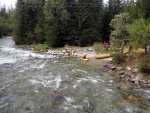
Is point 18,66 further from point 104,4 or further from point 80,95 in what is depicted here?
point 104,4

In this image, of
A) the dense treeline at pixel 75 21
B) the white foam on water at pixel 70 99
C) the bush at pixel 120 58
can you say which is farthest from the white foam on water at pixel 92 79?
the dense treeline at pixel 75 21

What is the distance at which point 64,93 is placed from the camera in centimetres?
1069

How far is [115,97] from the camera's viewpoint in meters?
10.3

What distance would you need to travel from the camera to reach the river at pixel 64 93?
8.88 m

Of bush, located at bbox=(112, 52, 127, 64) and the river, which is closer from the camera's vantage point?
the river

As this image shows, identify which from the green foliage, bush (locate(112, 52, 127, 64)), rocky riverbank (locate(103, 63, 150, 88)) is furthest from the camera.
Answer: bush (locate(112, 52, 127, 64))

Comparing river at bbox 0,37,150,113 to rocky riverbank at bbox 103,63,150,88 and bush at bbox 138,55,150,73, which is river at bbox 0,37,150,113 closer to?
rocky riverbank at bbox 103,63,150,88

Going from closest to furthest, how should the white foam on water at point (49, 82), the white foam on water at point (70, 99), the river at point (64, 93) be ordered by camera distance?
the river at point (64, 93), the white foam on water at point (70, 99), the white foam on water at point (49, 82)

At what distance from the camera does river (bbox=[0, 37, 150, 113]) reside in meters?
8.88

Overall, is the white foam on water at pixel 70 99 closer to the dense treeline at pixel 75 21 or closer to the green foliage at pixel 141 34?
the green foliage at pixel 141 34

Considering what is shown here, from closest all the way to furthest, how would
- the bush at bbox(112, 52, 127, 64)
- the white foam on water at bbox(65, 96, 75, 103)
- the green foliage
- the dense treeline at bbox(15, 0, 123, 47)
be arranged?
the white foam on water at bbox(65, 96, 75, 103), the green foliage, the bush at bbox(112, 52, 127, 64), the dense treeline at bbox(15, 0, 123, 47)

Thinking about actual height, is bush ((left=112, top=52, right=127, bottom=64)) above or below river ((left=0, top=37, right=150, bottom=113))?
above

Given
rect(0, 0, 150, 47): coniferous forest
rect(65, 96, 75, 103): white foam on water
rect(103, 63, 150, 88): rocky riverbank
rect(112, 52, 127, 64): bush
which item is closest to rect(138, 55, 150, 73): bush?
rect(103, 63, 150, 88): rocky riverbank

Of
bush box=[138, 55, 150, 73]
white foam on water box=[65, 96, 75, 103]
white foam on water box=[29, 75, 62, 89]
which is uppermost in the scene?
bush box=[138, 55, 150, 73]
